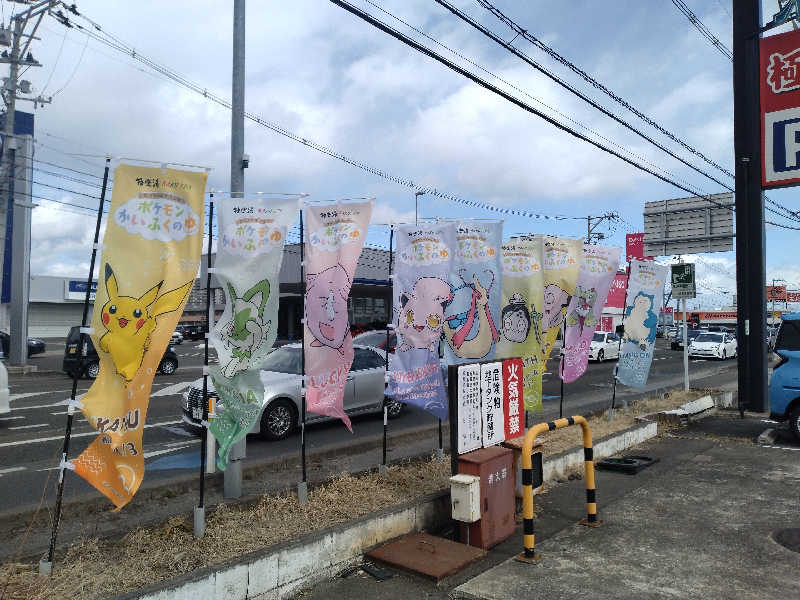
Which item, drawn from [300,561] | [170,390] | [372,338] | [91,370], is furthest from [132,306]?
[91,370]

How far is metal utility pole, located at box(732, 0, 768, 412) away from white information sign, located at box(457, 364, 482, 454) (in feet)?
34.0

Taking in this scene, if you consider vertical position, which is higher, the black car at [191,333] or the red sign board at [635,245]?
the red sign board at [635,245]

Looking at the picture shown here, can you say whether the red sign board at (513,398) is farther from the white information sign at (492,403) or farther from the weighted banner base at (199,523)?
the weighted banner base at (199,523)

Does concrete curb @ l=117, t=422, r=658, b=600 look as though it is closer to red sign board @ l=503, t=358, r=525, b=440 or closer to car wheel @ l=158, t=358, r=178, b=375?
red sign board @ l=503, t=358, r=525, b=440

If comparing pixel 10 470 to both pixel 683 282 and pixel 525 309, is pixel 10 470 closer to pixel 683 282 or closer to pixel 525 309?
pixel 525 309

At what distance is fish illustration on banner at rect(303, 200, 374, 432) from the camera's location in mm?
6012

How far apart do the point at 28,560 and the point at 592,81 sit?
1161 cm

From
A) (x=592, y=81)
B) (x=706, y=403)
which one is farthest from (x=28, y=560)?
(x=706, y=403)

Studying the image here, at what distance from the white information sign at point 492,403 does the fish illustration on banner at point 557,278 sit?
2.96m

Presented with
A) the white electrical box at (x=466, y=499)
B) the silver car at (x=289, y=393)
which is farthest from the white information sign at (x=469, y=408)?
the silver car at (x=289, y=393)

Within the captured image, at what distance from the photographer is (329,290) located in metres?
6.05

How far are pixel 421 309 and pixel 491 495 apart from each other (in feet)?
7.77

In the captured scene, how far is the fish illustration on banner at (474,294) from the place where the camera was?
7559 mm

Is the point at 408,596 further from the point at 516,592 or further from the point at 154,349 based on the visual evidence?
the point at 154,349
